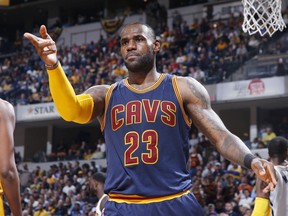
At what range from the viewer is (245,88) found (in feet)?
55.7

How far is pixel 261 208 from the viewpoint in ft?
14.8

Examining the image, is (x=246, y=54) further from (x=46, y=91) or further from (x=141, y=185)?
(x=141, y=185)

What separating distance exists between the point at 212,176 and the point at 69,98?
34.1ft

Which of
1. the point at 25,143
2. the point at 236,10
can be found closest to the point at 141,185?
the point at 236,10

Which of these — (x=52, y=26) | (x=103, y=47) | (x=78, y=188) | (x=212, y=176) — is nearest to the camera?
(x=212, y=176)

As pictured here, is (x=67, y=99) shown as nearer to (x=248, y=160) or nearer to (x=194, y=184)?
(x=248, y=160)

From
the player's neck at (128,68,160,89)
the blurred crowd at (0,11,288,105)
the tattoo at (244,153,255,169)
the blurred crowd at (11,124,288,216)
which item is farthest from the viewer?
the blurred crowd at (0,11,288,105)

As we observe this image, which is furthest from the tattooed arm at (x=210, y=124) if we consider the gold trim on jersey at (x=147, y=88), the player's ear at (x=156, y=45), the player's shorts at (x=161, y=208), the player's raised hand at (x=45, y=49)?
the player's raised hand at (x=45, y=49)

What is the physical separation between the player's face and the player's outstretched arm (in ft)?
0.89

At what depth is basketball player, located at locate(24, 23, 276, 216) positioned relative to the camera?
3.20m

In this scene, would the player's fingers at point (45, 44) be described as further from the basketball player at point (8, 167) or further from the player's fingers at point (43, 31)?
the basketball player at point (8, 167)

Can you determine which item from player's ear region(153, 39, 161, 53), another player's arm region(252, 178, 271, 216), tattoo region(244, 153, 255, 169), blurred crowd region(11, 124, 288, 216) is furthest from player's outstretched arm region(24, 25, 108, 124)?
blurred crowd region(11, 124, 288, 216)

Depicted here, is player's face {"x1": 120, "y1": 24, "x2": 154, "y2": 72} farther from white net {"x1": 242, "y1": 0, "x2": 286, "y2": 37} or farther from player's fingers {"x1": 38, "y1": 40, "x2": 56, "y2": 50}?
white net {"x1": 242, "y1": 0, "x2": 286, "y2": 37}

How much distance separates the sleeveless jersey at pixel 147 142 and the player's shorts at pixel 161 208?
0.19 ft
